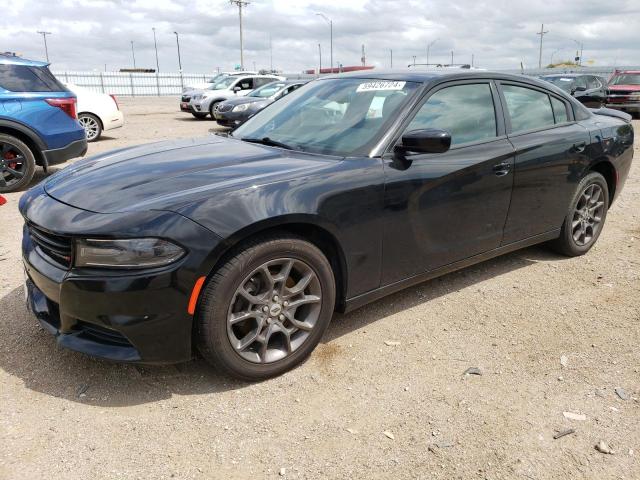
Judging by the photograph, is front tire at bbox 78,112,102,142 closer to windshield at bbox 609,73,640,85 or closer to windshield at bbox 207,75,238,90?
windshield at bbox 207,75,238,90

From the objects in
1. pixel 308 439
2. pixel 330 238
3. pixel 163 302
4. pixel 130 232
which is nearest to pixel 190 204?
pixel 130 232

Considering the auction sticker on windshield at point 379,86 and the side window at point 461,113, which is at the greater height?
the auction sticker on windshield at point 379,86

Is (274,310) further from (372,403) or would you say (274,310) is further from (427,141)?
(427,141)

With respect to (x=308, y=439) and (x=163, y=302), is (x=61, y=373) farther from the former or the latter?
(x=308, y=439)

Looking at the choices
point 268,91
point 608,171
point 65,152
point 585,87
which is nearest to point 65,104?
point 65,152

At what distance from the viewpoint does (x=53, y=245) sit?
262 cm

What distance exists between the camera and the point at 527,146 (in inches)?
154

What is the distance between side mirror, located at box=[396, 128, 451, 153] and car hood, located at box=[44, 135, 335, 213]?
48cm

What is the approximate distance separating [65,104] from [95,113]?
487cm

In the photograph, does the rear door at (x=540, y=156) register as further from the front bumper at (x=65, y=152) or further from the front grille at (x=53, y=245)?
the front bumper at (x=65, y=152)

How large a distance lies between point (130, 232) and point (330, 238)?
3.45 feet

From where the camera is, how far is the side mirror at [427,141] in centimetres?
302

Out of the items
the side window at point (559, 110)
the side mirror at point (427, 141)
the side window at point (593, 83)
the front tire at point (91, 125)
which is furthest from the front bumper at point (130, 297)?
the side window at point (593, 83)

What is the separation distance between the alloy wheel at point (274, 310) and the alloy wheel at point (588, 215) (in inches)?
109
